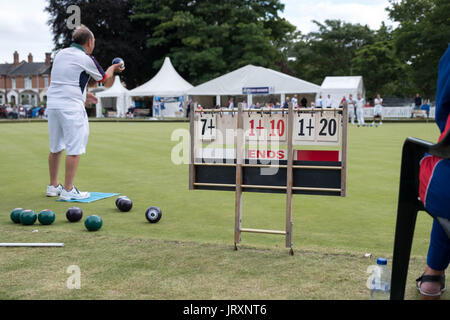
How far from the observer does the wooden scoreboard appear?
13.8 ft

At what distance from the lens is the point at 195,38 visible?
168 ft

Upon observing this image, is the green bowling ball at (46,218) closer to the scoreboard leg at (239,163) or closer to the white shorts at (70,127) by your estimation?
the white shorts at (70,127)

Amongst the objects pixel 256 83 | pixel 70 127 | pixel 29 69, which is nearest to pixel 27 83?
pixel 29 69

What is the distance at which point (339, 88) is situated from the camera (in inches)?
1735

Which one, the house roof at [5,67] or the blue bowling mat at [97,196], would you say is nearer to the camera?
the blue bowling mat at [97,196]

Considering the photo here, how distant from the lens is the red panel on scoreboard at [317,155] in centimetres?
428

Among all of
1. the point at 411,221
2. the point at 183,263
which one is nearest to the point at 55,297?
the point at 183,263

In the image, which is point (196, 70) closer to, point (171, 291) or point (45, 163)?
point (45, 163)

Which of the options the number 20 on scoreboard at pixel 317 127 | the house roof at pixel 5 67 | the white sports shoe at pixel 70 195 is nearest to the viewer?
the number 20 on scoreboard at pixel 317 127

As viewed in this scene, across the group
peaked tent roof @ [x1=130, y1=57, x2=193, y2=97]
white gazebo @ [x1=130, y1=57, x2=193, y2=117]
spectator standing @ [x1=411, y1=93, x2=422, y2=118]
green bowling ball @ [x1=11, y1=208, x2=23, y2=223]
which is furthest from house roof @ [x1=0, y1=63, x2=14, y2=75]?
green bowling ball @ [x1=11, y1=208, x2=23, y2=223]

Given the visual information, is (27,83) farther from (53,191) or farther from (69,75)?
(69,75)

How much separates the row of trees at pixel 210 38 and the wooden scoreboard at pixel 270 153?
143 ft

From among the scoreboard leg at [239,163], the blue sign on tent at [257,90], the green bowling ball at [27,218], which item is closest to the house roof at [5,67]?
the blue sign on tent at [257,90]

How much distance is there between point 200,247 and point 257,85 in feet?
120
